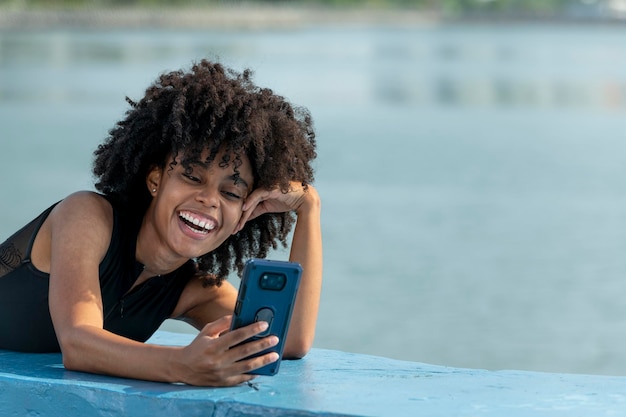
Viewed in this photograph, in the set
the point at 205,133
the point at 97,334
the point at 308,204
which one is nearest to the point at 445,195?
the point at 308,204

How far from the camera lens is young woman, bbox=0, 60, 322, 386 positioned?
302cm

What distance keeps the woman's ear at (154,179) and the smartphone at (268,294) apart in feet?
1.83

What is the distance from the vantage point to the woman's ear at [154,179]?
10.9 feet

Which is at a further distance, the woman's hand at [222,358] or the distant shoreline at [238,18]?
the distant shoreline at [238,18]

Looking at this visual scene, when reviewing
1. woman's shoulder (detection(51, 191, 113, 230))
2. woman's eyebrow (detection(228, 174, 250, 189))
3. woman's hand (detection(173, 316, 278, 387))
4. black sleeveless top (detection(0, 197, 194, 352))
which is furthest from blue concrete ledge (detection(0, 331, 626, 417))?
woman's eyebrow (detection(228, 174, 250, 189))

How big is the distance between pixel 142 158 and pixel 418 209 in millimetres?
10205

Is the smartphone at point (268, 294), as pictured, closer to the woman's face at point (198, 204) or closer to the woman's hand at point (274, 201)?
the woman's face at point (198, 204)

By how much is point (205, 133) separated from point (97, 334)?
0.58 m

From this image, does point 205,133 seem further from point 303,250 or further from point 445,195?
point 445,195

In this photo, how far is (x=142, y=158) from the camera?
3328mm

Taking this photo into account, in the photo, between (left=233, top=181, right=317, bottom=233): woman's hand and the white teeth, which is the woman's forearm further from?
the white teeth

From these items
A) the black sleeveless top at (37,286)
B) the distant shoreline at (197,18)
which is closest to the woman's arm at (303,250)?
the black sleeveless top at (37,286)

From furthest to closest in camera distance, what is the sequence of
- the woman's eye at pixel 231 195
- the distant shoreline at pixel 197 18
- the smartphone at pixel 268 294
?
1. the distant shoreline at pixel 197 18
2. the woman's eye at pixel 231 195
3. the smartphone at pixel 268 294

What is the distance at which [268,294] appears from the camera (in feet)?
9.44
